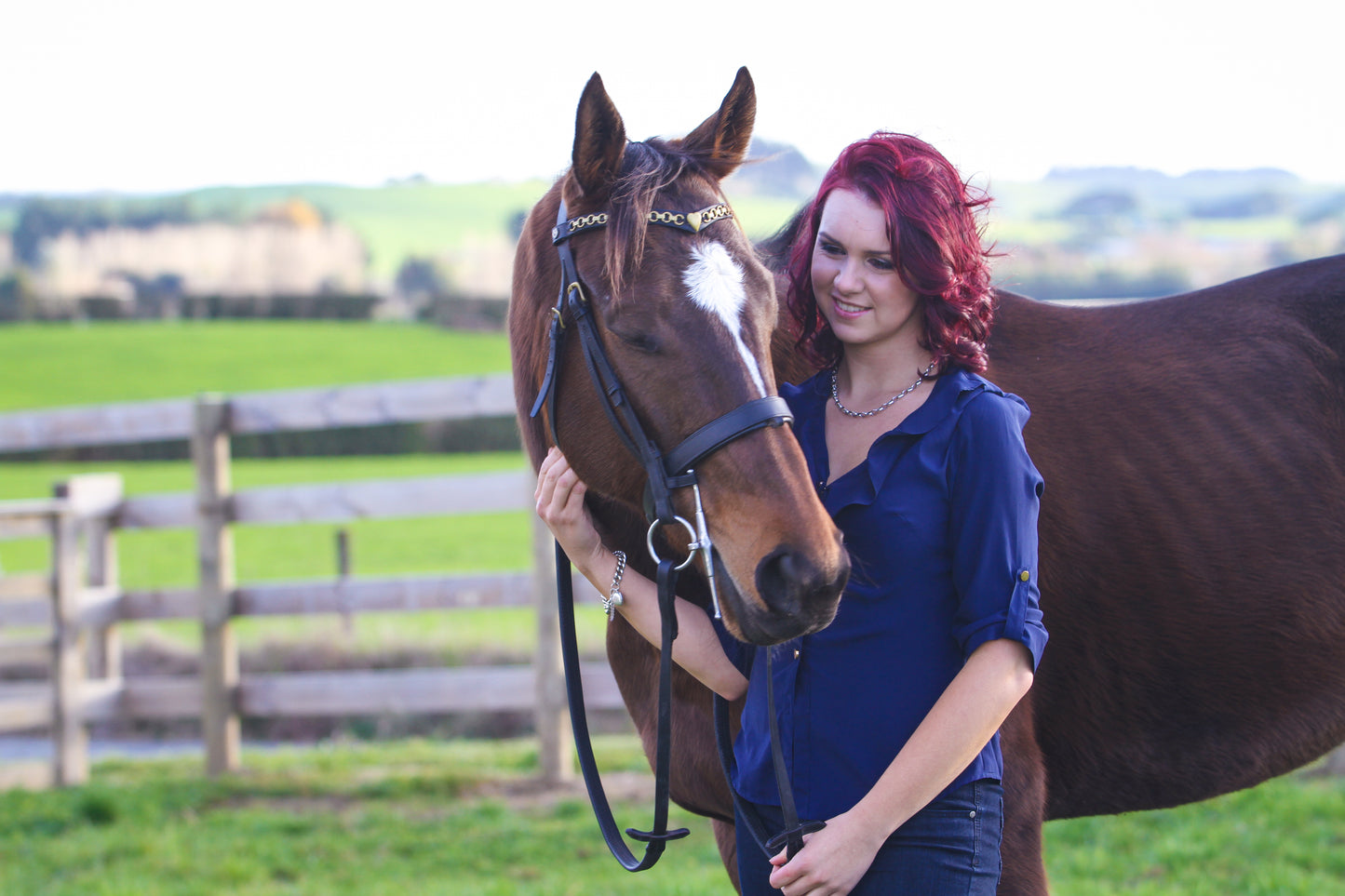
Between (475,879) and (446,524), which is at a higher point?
(475,879)

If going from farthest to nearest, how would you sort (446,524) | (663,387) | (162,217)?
1. (162,217)
2. (446,524)
3. (663,387)

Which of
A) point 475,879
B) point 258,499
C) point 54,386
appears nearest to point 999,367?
point 475,879

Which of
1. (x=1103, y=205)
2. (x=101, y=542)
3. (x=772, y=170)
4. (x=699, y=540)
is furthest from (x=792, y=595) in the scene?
(x=1103, y=205)

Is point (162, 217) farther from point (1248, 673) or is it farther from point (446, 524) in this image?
point (1248, 673)

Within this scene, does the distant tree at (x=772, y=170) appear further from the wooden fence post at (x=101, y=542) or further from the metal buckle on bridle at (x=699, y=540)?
the wooden fence post at (x=101, y=542)

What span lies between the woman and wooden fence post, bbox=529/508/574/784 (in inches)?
149

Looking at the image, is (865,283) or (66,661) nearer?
(865,283)

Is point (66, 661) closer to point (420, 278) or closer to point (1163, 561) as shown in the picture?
point (1163, 561)

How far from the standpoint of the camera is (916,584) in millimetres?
1548

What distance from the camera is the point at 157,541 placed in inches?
751

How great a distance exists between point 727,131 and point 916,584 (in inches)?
39.2

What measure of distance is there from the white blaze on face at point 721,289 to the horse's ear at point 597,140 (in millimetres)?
269

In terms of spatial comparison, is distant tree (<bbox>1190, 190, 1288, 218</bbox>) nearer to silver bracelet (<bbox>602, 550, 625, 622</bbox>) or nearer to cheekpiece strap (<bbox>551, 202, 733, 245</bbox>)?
cheekpiece strap (<bbox>551, 202, 733, 245</bbox>)

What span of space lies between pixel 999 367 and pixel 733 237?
0.91 meters
